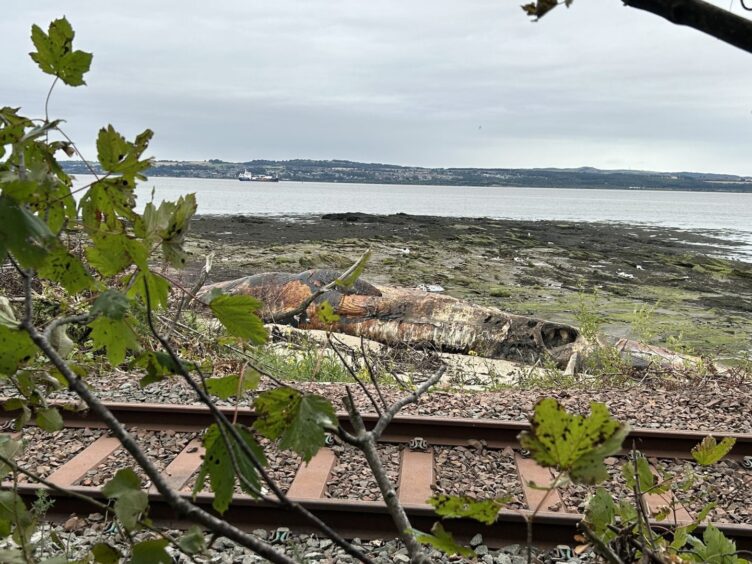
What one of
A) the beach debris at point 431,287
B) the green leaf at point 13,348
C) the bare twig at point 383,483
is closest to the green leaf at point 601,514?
the bare twig at point 383,483

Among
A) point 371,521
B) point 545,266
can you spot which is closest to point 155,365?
point 371,521

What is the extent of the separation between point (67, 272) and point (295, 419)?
1.54 ft

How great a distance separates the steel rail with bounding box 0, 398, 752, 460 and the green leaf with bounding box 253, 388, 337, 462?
4.24 metres

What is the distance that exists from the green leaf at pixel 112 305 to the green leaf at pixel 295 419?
9.4 inches

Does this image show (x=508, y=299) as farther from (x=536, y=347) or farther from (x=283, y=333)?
(x=283, y=333)

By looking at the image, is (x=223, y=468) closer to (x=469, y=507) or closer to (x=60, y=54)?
(x=469, y=507)

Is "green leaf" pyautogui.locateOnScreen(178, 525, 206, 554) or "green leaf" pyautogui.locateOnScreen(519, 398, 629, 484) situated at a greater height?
"green leaf" pyautogui.locateOnScreen(519, 398, 629, 484)

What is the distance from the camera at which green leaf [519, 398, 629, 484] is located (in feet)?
2.57

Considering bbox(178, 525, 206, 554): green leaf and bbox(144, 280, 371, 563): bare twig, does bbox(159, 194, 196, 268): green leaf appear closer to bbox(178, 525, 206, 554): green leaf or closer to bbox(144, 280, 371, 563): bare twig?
bbox(144, 280, 371, 563): bare twig

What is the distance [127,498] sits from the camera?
3.24 ft

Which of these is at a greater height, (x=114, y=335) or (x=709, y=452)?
(x=114, y=335)

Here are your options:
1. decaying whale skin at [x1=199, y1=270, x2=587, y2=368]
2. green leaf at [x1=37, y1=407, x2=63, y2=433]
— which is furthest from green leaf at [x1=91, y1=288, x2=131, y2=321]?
decaying whale skin at [x1=199, y1=270, x2=587, y2=368]

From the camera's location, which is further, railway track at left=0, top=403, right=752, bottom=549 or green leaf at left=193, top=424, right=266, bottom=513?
railway track at left=0, top=403, right=752, bottom=549

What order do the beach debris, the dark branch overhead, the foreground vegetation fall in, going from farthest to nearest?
the beach debris
the foreground vegetation
the dark branch overhead
